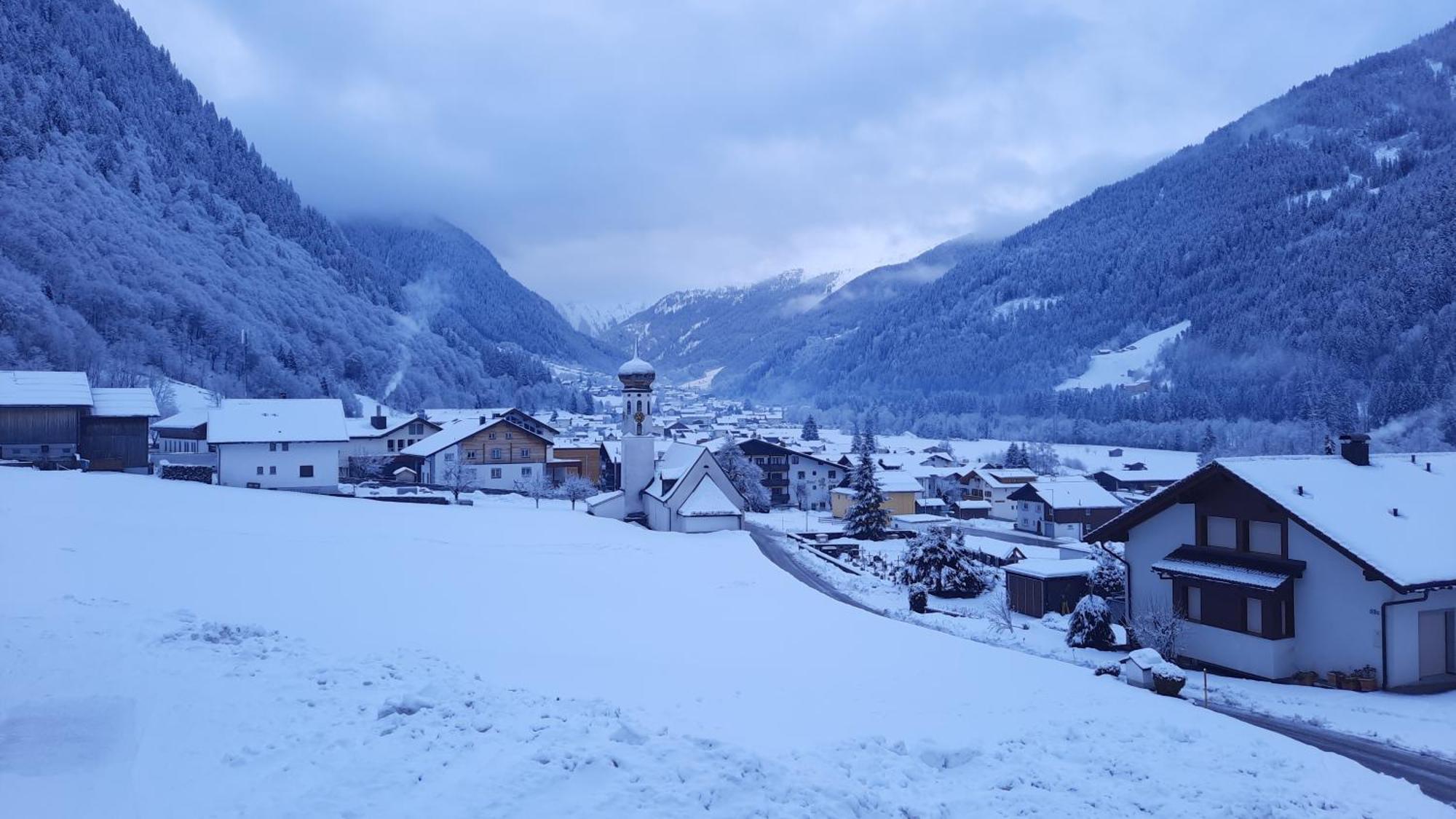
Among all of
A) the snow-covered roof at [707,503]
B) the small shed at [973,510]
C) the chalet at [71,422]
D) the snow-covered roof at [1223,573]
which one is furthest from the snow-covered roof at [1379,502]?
the small shed at [973,510]

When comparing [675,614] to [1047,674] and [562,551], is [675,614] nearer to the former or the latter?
[1047,674]

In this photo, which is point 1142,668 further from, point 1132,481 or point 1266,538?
point 1132,481

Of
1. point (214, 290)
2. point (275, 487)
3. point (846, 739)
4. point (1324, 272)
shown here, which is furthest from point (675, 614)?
point (1324, 272)

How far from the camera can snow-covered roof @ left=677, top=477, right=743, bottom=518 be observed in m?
47.6

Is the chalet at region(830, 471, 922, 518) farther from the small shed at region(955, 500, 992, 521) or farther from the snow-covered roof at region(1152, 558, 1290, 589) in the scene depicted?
the snow-covered roof at region(1152, 558, 1290, 589)

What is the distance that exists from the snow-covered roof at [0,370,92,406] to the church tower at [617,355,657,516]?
29285mm

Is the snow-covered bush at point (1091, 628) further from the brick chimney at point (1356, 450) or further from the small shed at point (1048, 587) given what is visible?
the small shed at point (1048, 587)

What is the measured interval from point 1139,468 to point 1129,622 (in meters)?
85.8

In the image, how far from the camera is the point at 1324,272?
6284 inches

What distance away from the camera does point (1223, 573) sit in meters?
19.0

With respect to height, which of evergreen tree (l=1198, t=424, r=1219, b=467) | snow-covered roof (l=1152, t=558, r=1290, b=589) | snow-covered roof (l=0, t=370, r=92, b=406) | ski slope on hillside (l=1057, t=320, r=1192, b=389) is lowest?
snow-covered roof (l=1152, t=558, r=1290, b=589)

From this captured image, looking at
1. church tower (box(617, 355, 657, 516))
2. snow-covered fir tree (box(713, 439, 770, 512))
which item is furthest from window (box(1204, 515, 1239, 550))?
snow-covered fir tree (box(713, 439, 770, 512))

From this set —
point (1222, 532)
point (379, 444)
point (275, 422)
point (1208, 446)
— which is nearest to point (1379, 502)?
point (1222, 532)

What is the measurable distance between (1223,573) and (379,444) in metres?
70.1
